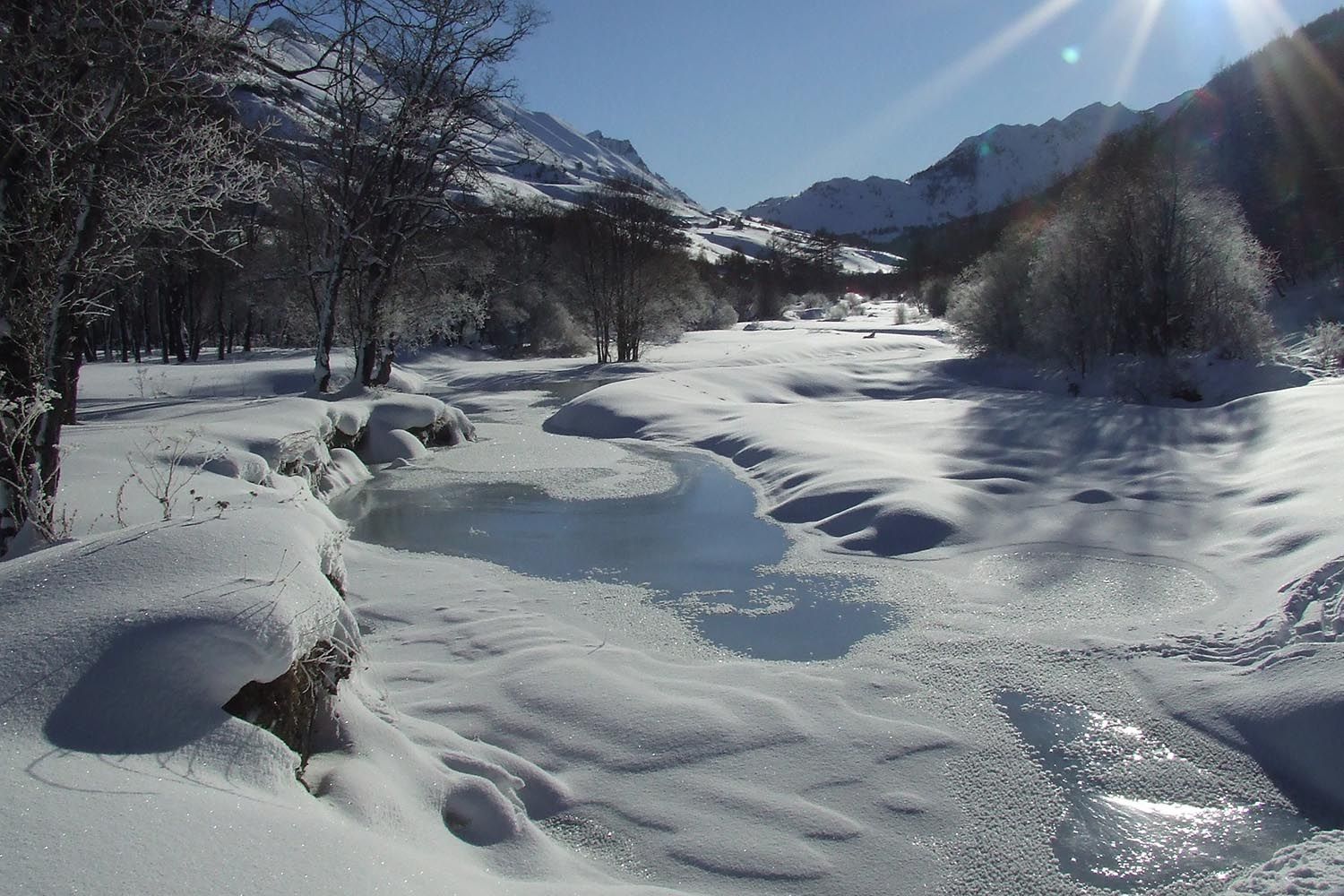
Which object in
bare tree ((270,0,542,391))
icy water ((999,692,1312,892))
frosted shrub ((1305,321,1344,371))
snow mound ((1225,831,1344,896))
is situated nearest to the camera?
snow mound ((1225,831,1344,896))

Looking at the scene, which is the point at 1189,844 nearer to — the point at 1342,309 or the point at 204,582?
the point at 204,582

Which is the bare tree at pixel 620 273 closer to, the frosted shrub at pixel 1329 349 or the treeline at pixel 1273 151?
the treeline at pixel 1273 151

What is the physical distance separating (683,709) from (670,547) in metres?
4.44

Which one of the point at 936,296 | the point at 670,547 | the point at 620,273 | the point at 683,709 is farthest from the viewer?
the point at 936,296

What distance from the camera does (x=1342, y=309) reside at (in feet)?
115

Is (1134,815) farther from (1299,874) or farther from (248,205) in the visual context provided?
(248,205)

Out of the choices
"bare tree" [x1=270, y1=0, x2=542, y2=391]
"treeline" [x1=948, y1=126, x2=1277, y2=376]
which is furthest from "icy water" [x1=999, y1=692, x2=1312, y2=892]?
"treeline" [x1=948, y1=126, x2=1277, y2=376]

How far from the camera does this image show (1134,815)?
175 inches

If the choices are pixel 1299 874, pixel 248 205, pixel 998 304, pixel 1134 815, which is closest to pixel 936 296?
pixel 998 304

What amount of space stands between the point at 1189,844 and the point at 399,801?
3.98m

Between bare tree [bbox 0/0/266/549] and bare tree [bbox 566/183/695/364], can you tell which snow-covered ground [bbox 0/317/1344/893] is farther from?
bare tree [bbox 566/183/695/364]

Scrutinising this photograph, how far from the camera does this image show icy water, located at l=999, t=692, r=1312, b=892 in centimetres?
405

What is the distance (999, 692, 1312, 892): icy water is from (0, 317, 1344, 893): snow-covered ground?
2cm

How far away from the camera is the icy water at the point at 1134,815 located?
160 inches
